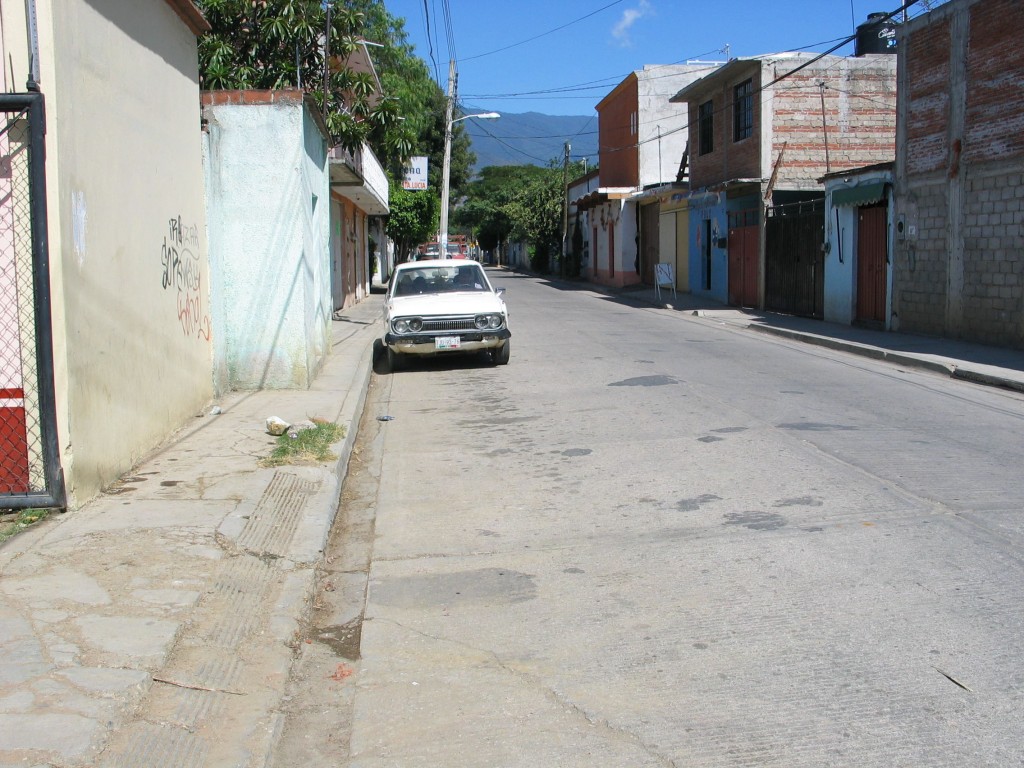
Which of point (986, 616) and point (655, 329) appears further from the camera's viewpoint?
point (655, 329)

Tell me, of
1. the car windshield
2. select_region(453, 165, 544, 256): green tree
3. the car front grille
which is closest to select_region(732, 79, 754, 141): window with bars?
the car windshield

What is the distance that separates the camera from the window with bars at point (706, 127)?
29.7m

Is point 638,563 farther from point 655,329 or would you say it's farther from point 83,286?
point 655,329

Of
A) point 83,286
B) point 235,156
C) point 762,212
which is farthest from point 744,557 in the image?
point 762,212

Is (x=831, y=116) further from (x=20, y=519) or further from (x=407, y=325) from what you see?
(x=20, y=519)

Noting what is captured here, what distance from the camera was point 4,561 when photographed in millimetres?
4949

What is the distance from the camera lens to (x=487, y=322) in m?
13.4

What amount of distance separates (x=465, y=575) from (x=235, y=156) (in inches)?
277

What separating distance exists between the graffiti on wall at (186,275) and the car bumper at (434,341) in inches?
145

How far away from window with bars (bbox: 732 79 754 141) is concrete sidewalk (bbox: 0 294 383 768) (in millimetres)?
22052

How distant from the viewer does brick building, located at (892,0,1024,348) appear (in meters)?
14.6

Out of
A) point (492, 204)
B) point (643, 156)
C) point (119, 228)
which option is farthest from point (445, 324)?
point (492, 204)

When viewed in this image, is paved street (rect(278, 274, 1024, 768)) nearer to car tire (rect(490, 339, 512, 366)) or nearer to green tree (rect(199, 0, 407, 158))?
car tire (rect(490, 339, 512, 366))

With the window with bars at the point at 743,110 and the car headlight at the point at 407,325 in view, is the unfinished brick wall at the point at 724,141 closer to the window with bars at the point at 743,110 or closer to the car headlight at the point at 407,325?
the window with bars at the point at 743,110
